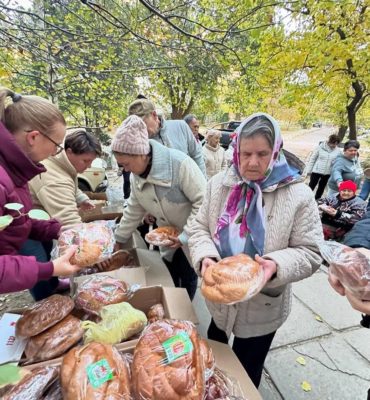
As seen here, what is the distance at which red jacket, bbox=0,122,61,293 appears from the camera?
1024mm

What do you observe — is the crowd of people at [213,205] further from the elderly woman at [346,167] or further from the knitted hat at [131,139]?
the elderly woman at [346,167]

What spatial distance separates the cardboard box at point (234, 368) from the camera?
1.08m

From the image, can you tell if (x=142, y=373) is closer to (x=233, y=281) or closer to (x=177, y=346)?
(x=177, y=346)

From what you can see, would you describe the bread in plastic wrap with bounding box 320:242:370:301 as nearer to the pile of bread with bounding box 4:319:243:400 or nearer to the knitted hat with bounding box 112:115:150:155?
the pile of bread with bounding box 4:319:243:400

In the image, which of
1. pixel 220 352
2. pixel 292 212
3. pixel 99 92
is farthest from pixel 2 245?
pixel 99 92

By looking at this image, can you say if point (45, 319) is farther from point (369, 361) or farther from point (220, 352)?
point (369, 361)

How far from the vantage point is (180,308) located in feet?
4.62

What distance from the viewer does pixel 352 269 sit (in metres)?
0.88

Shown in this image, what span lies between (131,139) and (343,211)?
364 centimetres

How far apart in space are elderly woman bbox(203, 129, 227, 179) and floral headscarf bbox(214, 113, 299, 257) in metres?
3.75

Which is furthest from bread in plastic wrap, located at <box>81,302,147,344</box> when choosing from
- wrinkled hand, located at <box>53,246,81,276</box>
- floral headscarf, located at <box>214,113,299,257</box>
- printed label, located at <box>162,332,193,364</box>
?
floral headscarf, located at <box>214,113,299,257</box>

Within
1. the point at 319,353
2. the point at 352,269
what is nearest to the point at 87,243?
the point at 352,269

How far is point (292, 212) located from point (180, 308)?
79 centimetres

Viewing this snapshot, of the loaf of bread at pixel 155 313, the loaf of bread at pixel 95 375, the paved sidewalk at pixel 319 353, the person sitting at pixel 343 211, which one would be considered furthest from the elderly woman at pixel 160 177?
the person sitting at pixel 343 211
